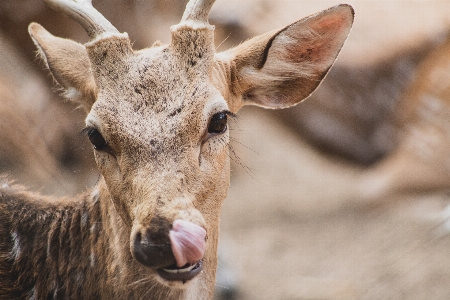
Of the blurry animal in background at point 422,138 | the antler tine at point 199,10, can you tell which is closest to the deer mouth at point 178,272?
the antler tine at point 199,10

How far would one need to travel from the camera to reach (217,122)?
281 centimetres

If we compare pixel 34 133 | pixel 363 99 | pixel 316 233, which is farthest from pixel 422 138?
pixel 34 133

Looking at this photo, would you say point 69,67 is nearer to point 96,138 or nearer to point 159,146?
point 96,138

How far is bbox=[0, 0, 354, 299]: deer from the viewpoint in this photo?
2523 mm

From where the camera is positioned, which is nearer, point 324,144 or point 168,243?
point 168,243

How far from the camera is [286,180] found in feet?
22.7

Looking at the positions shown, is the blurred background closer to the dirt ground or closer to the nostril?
the dirt ground

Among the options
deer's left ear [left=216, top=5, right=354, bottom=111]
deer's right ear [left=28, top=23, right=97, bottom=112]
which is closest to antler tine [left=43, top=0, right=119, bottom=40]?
deer's right ear [left=28, top=23, right=97, bottom=112]

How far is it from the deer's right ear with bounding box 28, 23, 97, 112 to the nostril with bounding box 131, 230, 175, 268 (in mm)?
1013

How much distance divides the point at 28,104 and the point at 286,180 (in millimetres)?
2863

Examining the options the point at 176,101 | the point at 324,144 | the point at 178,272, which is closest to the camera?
the point at 178,272

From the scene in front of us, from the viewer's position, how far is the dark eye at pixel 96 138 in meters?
2.79

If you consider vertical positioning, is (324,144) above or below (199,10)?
above

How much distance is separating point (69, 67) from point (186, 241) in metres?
1.34
